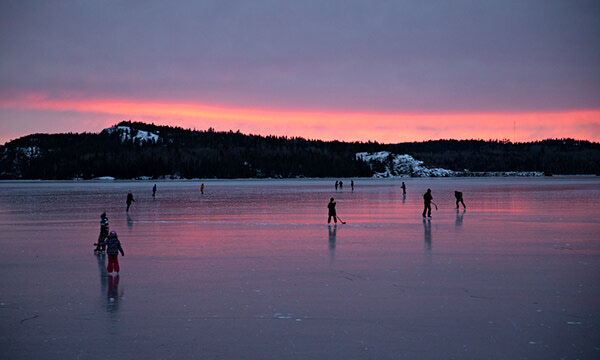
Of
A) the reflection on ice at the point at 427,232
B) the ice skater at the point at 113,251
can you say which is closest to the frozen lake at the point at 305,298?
the reflection on ice at the point at 427,232

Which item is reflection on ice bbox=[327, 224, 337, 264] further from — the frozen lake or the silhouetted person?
the silhouetted person

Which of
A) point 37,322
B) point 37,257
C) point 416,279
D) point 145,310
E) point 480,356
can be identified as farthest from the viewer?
point 37,257

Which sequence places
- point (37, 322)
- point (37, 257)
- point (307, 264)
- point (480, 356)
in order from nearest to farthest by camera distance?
point (480, 356) < point (37, 322) < point (307, 264) < point (37, 257)

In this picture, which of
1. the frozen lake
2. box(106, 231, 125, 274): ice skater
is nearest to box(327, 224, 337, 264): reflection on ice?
the frozen lake

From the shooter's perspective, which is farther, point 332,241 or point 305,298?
point 332,241

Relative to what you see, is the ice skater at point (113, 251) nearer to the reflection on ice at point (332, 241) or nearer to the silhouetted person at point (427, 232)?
the reflection on ice at point (332, 241)

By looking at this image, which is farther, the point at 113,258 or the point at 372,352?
the point at 113,258

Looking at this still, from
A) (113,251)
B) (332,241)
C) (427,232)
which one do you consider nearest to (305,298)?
(113,251)

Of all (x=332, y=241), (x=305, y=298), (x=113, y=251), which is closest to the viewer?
(x=305, y=298)

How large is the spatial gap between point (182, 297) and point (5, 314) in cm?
258

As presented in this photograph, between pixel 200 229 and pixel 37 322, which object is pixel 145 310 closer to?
pixel 37 322

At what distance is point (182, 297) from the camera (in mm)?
8930

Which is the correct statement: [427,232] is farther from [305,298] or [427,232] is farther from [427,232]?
[305,298]

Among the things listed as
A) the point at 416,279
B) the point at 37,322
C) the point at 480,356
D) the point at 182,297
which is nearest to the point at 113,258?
the point at 182,297
